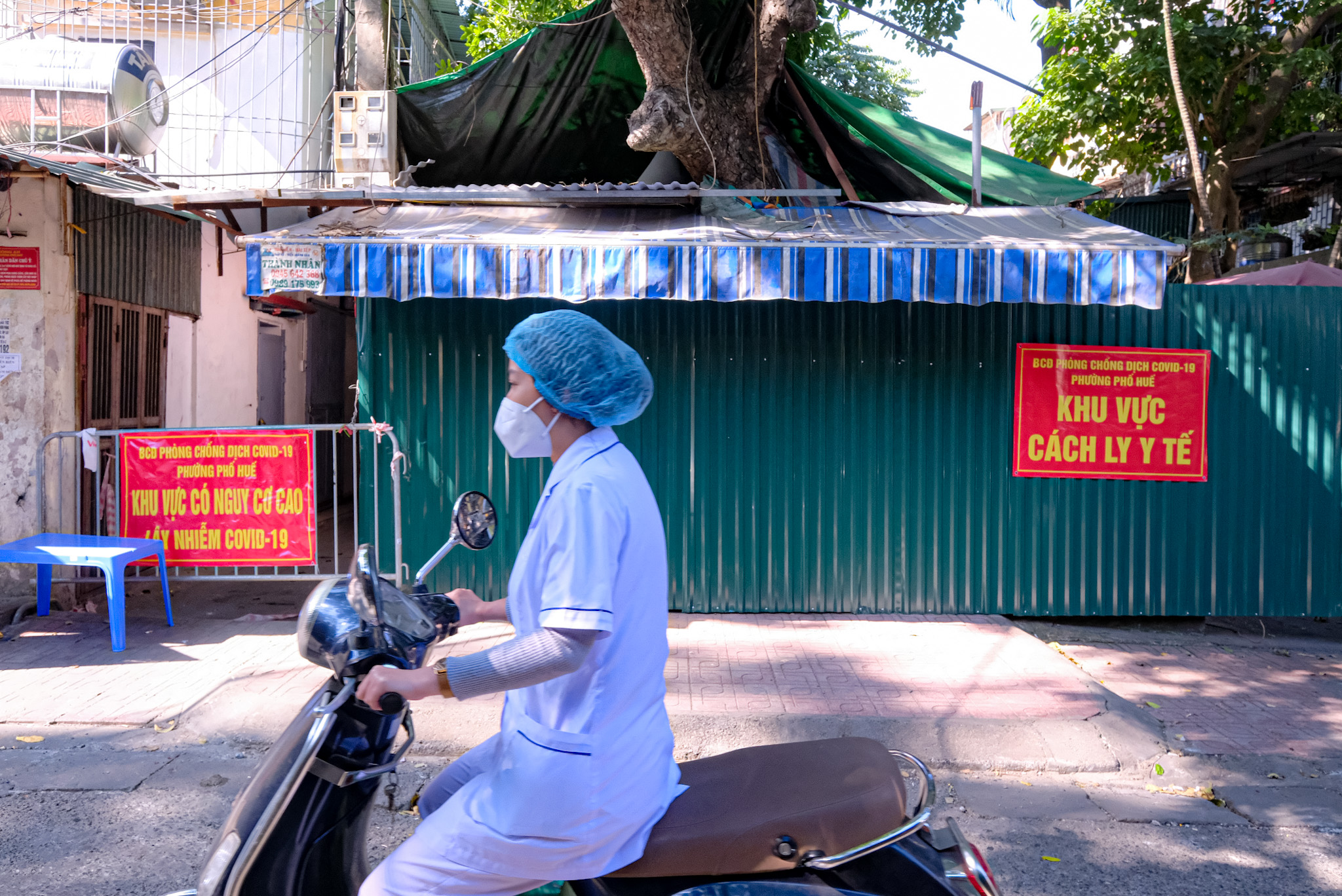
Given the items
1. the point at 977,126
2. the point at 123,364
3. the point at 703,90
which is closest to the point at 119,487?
the point at 123,364

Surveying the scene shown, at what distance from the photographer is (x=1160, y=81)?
1051cm

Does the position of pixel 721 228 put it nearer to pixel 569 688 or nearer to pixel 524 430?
pixel 524 430

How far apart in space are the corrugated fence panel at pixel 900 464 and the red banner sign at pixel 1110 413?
0.10m

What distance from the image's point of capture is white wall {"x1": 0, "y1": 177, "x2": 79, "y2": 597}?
682cm

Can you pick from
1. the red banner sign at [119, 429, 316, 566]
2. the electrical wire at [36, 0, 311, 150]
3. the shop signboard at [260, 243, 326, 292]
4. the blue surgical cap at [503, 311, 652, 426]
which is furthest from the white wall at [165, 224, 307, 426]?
the blue surgical cap at [503, 311, 652, 426]

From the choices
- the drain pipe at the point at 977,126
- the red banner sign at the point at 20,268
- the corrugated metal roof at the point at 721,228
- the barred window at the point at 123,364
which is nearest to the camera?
the corrugated metal roof at the point at 721,228

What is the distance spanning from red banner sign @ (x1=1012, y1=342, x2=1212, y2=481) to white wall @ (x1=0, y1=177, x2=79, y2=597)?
6790 mm

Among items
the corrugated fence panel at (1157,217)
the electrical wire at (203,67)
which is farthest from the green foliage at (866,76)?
the electrical wire at (203,67)

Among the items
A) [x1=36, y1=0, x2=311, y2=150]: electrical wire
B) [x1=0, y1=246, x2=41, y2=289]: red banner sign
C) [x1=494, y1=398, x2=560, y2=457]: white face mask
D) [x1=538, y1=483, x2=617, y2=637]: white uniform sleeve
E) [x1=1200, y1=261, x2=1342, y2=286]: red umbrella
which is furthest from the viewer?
[x1=36, y1=0, x2=311, y2=150]: electrical wire

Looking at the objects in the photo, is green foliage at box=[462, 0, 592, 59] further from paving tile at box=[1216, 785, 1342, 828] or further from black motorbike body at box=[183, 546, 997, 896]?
black motorbike body at box=[183, 546, 997, 896]

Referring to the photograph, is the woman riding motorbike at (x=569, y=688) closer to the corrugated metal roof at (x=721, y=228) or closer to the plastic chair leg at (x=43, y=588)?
the corrugated metal roof at (x=721, y=228)

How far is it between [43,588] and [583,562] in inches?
249

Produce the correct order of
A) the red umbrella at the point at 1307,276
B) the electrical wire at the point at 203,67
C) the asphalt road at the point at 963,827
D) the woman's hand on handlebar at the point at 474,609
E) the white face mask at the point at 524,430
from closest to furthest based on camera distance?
the white face mask at the point at 524,430 → the woman's hand on handlebar at the point at 474,609 → the asphalt road at the point at 963,827 → the red umbrella at the point at 1307,276 → the electrical wire at the point at 203,67

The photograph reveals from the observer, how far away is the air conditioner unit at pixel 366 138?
731cm
